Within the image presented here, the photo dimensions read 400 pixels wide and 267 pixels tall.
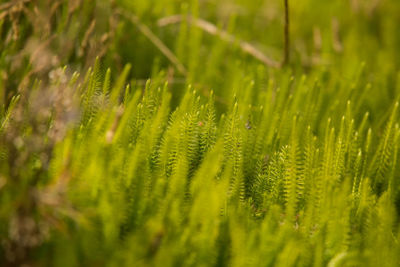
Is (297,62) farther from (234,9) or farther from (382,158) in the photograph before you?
(382,158)

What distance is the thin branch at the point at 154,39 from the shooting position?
148cm

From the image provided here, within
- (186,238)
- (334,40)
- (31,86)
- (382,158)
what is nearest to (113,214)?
(186,238)

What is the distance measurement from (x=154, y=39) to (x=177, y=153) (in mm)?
703

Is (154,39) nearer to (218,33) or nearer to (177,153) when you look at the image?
(218,33)

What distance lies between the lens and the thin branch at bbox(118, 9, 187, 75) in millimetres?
1478

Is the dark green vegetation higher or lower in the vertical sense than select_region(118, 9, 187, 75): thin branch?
lower

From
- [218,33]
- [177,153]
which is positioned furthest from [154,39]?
[177,153]

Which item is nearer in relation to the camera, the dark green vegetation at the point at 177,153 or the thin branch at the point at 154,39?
the dark green vegetation at the point at 177,153

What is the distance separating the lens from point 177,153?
0.95 metres

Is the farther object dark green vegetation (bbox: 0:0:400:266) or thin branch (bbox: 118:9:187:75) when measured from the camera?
thin branch (bbox: 118:9:187:75)

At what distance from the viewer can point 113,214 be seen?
737 millimetres

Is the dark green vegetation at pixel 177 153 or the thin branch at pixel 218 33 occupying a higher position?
the thin branch at pixel 218 33

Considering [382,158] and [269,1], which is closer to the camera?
[382,158]

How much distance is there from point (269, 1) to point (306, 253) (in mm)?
1627
